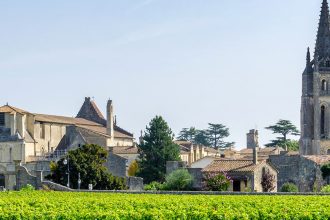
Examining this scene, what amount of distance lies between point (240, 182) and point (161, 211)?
115 feet

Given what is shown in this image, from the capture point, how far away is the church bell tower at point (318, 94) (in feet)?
345

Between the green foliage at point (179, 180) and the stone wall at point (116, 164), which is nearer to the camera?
the green foliage at point (179, 180)

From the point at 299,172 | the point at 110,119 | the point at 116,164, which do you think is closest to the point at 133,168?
the point at 116,164

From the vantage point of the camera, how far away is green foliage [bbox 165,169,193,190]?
64625 millimetres

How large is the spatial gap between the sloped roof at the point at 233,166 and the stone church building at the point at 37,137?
1008 inches

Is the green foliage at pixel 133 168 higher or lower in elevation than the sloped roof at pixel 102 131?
lower

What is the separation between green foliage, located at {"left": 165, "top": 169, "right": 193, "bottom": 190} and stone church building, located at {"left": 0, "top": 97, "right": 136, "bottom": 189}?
78.6ft

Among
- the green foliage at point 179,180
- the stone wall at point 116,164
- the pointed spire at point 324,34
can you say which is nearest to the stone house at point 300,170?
the green foliage at point 179,180

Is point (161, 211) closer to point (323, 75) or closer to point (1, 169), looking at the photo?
point (1, 169)

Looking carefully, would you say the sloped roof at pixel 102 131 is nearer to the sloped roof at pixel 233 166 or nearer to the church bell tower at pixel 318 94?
the church bell tower at pixel 318 94

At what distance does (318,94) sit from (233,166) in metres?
43.1

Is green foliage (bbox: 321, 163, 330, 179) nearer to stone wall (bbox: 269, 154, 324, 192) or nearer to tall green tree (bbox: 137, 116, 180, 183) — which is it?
stone wall (bbox: 269, 154, 324, 192)

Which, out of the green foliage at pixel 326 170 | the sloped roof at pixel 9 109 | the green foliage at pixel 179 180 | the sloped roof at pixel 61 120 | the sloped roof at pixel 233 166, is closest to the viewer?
the green foliage at pixel 179 180

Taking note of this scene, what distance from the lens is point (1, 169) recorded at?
87.7 m
